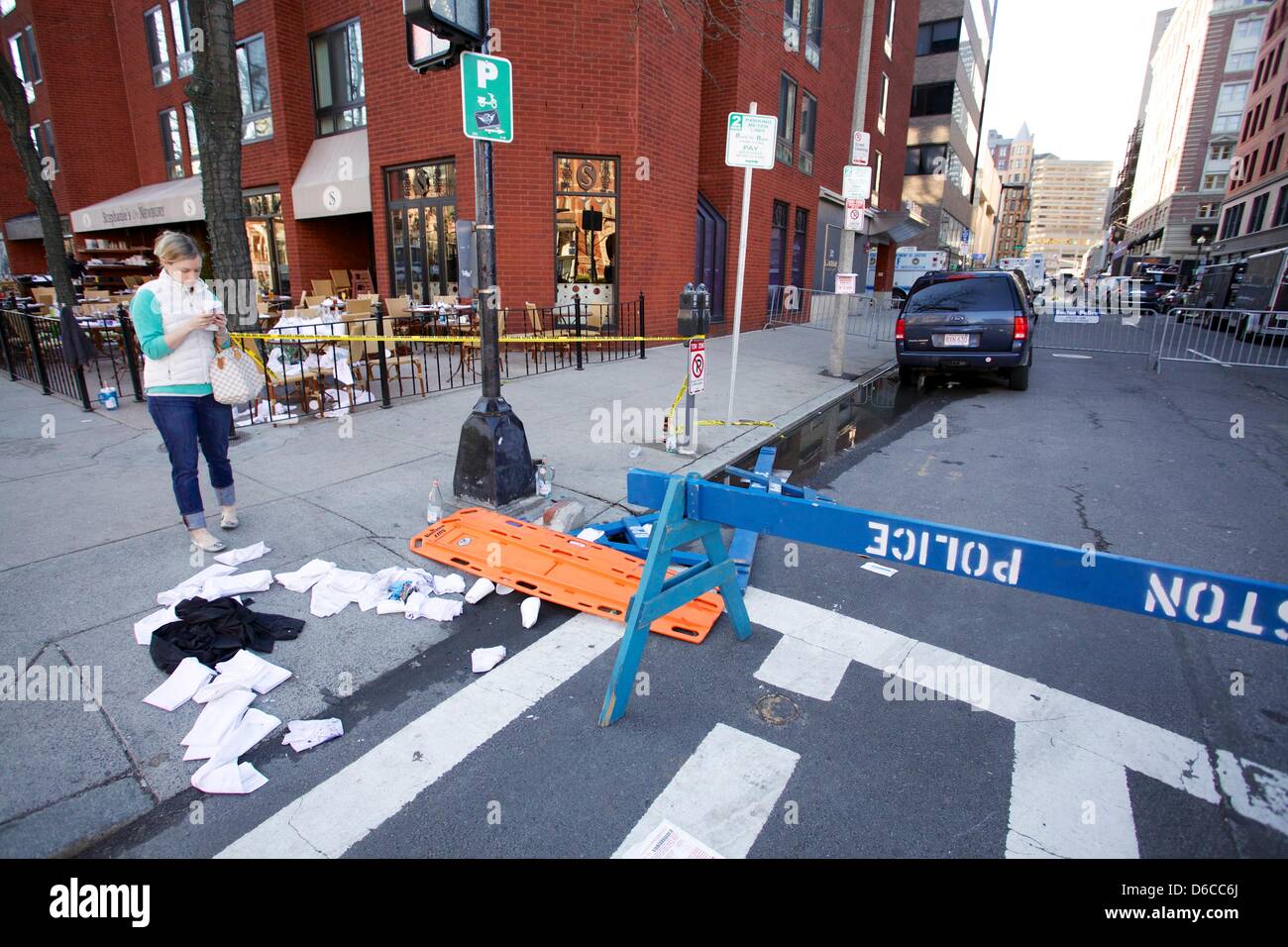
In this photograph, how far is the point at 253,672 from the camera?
327 centimetres

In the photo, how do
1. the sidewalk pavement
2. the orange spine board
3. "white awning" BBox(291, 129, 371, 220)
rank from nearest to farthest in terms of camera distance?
the sidewalk pavement → the orange spine board → "white awning" BBox(291, 129, 371, 220)

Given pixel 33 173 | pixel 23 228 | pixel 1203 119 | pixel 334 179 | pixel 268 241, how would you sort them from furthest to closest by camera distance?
pixel 1203 119, pixel 23 228, pixel 268 241, pixel 334 179, pixel 33 173

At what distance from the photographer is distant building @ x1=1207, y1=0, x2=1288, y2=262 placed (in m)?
44.5

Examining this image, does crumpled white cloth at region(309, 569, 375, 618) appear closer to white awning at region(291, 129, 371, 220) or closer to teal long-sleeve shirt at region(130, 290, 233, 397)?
teal long-sleeve shirt at region(130, 290, 233, 397)

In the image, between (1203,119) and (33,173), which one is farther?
(1203,119)

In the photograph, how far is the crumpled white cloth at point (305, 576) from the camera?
13.6 feet

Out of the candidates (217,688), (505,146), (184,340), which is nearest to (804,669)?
(217,688)

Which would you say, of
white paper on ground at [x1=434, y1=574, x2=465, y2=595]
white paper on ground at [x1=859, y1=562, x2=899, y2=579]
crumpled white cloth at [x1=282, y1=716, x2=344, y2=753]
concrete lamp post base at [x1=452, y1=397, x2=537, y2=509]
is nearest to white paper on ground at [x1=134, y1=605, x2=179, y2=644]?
crumpled white cloth at [x1=282, y1=716, x2=344, y2=753]

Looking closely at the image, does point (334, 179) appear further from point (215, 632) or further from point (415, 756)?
point (415, 756)

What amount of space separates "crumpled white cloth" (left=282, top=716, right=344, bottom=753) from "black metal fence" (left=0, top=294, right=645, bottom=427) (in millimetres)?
4761

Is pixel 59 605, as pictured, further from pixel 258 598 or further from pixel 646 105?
pixel 646 105

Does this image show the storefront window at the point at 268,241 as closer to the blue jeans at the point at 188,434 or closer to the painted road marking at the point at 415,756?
the blue jeans at the point at 188,434

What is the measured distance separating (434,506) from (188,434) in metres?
1.68
